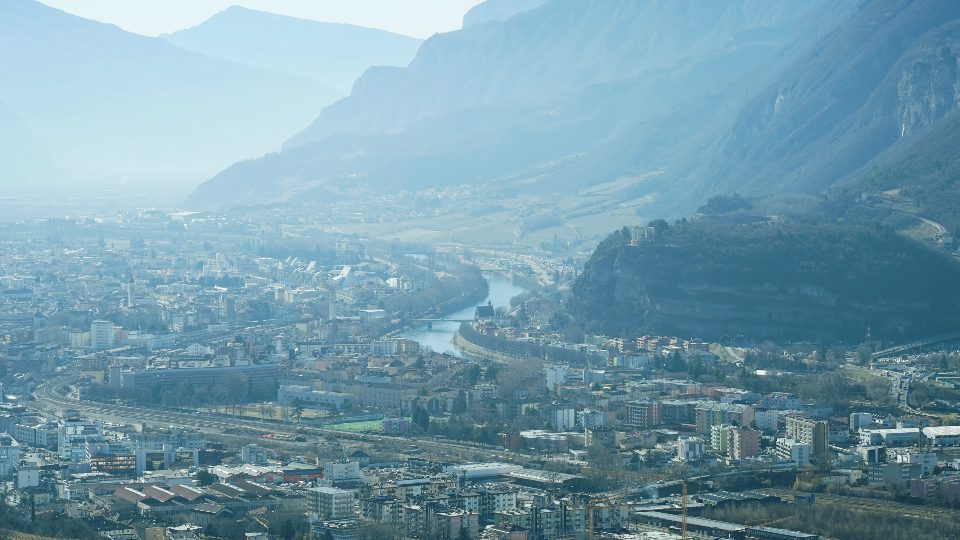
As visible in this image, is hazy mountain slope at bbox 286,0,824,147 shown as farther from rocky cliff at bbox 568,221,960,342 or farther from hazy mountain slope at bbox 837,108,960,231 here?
rocky cliff at bbox 568,221,960,342

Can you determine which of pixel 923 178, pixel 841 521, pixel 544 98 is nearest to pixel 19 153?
pixel 544 98

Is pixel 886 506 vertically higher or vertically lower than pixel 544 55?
lower

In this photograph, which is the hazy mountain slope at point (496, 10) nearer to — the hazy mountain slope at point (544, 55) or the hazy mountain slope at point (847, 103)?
the hazy mountain slope at point (544, 55)

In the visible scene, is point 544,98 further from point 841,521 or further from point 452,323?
point 841,521

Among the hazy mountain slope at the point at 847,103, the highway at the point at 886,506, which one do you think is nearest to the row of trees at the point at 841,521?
the highway at the point at 886,506

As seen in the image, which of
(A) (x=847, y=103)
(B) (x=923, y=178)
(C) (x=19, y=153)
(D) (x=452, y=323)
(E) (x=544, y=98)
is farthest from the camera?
(C) (x=19, y=153)

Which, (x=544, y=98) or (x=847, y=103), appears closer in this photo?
(x=847, y=103)
